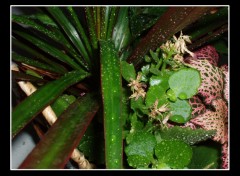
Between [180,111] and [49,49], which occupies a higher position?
[49,49]

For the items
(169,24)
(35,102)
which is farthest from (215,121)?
(35,102)

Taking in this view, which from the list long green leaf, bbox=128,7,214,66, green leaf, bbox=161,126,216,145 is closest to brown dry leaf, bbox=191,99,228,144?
green leaf, bbox=161,126,216,145

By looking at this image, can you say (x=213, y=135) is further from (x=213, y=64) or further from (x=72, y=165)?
(x=72, y=165)

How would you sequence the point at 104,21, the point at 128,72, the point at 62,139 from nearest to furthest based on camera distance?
the point at 62,139, the point at 128,72, the point at 104,21

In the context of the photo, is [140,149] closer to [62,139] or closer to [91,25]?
[62,139]

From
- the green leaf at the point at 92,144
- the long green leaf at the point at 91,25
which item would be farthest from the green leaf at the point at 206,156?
the long green leaf at the point at 91,25

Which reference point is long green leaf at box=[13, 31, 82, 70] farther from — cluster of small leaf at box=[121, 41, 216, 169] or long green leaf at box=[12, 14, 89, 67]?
cluster of small leaf at box=[121, 41, 216, 169]

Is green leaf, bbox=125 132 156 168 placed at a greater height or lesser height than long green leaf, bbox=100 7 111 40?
lesser

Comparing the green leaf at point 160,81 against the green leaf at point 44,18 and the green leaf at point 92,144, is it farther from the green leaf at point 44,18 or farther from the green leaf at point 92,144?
the green leaf at point 44,18
